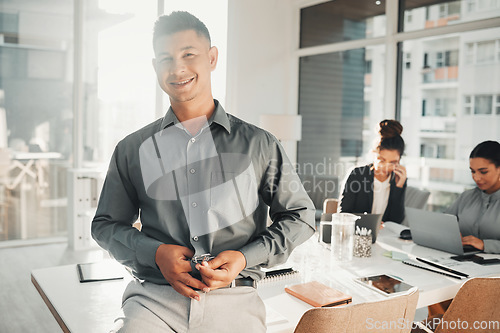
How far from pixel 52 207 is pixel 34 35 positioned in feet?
6.56

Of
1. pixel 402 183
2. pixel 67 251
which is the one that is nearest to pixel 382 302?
pixel 402 183

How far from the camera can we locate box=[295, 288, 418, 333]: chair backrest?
129 centimetres

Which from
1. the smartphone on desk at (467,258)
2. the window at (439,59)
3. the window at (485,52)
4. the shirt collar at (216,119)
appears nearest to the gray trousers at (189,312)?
the shirt collar at (216,119)

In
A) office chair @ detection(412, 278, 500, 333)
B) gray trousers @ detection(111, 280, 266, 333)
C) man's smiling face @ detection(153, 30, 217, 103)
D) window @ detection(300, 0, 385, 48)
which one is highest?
window @ detection(300, 0, 385, 48)

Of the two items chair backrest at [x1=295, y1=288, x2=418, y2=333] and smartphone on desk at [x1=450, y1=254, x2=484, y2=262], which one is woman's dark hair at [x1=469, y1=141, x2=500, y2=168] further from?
chair backrest at [x1=295, y1=288, x2=418, y2=333]

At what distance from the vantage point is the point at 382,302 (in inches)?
53.1

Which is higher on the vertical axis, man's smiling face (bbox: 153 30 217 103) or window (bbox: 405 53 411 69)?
window (bbox: 405 53 411 69)

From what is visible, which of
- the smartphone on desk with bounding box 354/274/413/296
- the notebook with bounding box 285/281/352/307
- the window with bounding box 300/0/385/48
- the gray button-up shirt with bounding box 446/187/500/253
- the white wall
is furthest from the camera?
the white wall

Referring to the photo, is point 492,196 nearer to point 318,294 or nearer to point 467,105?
point 318,294

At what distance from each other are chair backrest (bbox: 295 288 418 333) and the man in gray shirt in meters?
0.19

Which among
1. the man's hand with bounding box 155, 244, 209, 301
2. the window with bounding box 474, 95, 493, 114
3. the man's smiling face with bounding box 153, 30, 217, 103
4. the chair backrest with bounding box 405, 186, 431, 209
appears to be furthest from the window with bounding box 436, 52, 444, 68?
the man's hand with bounding box 155, 244, 209, 301

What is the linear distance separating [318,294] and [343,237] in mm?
642

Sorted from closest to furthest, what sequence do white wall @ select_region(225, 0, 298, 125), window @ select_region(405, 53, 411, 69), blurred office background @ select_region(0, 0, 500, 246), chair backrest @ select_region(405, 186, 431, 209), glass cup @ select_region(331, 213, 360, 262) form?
1. glass cup @ select_region(331, 213, 360, 262)
2. chair backrest @ select_region(405, 186, 431, 209)
3. blurred office background @ select_region(0, 0, 500, 246)
4. window @ select_region(405, 53, 411, 69)
5. white wall @ select_region(225, 0, 298, 125)

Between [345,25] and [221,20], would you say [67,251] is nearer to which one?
[221,20]
